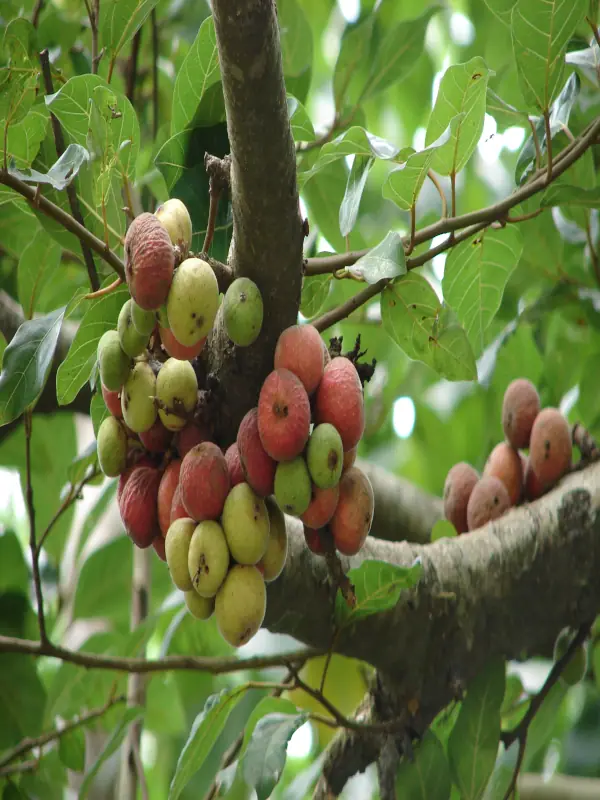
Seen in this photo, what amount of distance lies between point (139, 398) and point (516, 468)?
0.66m

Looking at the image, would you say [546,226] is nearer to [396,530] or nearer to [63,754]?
[396,530]

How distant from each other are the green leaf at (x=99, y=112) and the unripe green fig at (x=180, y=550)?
35cm

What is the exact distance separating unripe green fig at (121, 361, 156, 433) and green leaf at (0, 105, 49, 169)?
271mm

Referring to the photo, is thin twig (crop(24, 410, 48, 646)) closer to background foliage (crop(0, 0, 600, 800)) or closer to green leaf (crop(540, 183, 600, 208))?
background foliage (crop(0, 0, 600, 800))

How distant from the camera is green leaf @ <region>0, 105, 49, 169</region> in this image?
88 centimetres

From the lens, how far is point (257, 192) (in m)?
0.76

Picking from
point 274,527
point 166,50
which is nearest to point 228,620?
point 274,527

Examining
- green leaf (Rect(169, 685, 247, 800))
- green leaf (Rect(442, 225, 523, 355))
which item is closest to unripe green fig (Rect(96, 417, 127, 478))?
green leaf (Rect(169, 685, 247, 800))

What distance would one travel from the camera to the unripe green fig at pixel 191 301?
2.27ft

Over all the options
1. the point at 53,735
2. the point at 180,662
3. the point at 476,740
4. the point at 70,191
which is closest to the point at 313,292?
the point at 70,191

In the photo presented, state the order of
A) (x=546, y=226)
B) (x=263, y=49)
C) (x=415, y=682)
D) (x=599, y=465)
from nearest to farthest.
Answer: (x=263, y=49)
(x=415, y=682)
(x=599, y=465)
(x=546, y=226)

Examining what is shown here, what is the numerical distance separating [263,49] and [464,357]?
14.7 inches

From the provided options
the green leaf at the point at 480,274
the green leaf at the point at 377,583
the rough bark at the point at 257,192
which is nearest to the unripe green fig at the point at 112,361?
the rough bark at the point at 257,192

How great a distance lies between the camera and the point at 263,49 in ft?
2.30
